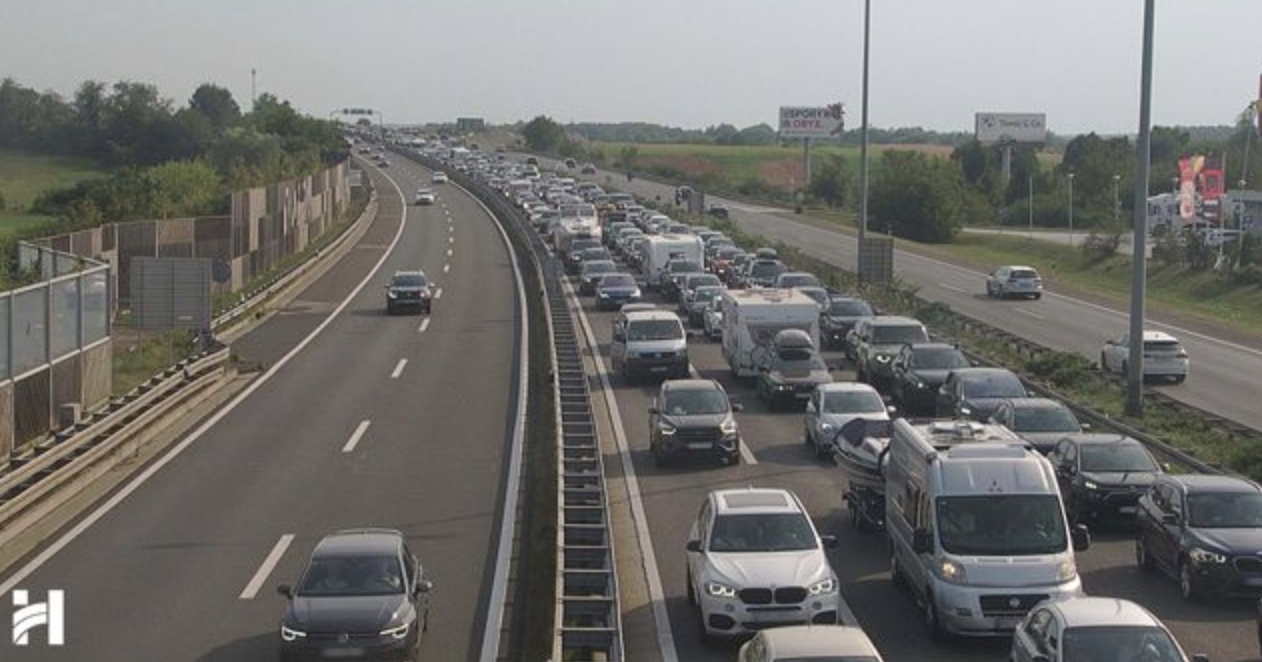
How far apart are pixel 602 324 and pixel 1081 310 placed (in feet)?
67.3

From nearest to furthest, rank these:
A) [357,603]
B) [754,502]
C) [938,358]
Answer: [357,603]
[754,502]
[938,358]

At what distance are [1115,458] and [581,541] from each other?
8.21m

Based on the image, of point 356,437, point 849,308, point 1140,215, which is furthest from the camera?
point 849,308

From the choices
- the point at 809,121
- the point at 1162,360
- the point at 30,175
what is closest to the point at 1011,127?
the point at 809,121

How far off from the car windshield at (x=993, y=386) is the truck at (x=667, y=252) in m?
32.4

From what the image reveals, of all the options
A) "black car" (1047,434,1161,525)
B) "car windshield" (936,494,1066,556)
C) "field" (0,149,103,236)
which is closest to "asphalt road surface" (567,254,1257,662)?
"black car" (1047,434,1161,525)

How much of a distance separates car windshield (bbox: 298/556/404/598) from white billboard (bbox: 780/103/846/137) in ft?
489

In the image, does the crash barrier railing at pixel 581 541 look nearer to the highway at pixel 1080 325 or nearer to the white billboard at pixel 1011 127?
the highway at pixel 1080 325

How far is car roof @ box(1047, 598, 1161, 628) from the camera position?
14398mm

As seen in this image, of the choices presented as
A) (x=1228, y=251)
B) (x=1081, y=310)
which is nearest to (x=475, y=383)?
Answer: (x=1081, y=310)

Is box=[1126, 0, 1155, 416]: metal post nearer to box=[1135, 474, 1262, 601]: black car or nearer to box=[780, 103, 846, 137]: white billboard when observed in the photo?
box=[1135, 474, 1262, 601]: black car

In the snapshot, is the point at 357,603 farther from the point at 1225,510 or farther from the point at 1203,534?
the point at 1225,510

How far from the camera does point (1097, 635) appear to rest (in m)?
14.3

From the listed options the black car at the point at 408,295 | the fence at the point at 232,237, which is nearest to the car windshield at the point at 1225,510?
the fence at the point at 232,237
